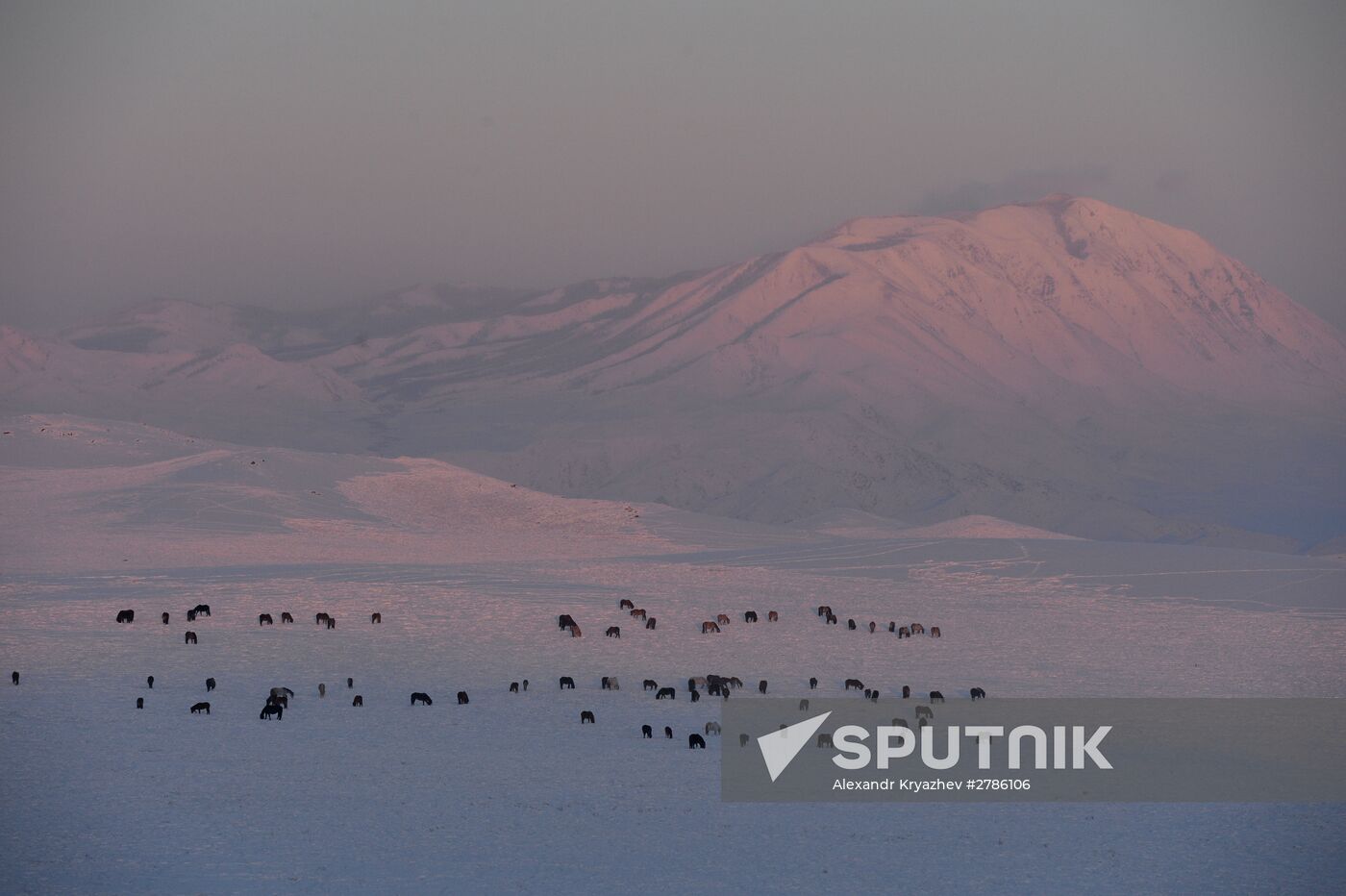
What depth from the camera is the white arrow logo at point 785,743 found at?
89.0 ft

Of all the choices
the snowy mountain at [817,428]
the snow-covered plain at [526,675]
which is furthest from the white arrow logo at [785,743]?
the snowy mountain at [817,428]

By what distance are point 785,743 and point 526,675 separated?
8.91 meters

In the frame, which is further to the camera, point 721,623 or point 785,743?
point 721,623

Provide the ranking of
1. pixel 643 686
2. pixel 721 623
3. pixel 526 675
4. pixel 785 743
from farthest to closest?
pixel 721 623 → pixel 526 675 → pixel 643 686 → pixel 785 743

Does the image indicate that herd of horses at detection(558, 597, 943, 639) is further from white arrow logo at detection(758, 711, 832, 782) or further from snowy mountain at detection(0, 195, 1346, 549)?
snowy mountain at detection(0, 195, 1346, 549)

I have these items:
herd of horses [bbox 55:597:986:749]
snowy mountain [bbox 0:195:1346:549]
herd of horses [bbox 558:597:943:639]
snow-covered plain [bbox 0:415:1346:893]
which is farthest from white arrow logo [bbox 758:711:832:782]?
snowy mountain [bbox 0:195:1346:549]

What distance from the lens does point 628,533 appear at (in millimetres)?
69688

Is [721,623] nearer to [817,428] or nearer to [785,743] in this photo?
[785,743]

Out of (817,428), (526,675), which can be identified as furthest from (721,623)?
(817,428)

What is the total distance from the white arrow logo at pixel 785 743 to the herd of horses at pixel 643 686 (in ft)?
1.41

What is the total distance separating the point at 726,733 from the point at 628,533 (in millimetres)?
40190

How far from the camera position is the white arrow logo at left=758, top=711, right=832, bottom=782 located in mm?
27141

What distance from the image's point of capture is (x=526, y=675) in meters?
35.5

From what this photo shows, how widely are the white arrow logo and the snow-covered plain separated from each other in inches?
56.3
